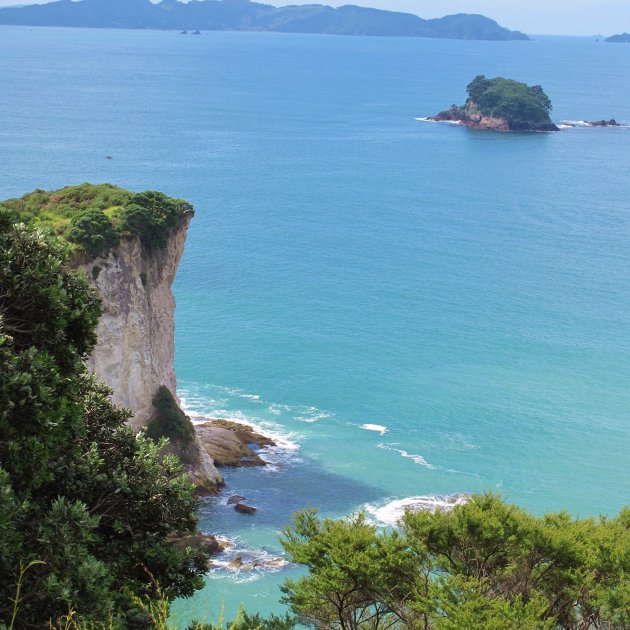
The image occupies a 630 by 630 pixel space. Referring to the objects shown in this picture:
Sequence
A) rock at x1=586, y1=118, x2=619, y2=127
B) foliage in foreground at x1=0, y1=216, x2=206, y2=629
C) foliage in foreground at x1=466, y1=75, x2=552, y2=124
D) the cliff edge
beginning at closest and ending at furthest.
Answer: foliage in foreground at x1=0, y1=216, x2=206, y2=629, the cliff edge, foliage in foreground at x1=466, y1=75, x2=552, y2=124, rock at x1=586, y1=118, x2=619, y2=127

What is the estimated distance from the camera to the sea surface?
4828 centimetres

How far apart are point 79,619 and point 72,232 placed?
1098 inches

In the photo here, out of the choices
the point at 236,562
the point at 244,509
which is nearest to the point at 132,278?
the point at 244,509

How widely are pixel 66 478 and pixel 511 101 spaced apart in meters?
156

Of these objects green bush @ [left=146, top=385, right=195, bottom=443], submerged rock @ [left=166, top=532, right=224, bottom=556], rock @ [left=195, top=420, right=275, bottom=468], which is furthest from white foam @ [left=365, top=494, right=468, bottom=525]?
green bush @ [left=146, top=385, right=195, bottom=443]

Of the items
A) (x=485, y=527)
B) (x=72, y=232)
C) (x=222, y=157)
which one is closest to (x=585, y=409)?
(x=72, y=232)

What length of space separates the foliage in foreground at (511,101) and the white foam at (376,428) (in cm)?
11861

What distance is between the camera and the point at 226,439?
162ft

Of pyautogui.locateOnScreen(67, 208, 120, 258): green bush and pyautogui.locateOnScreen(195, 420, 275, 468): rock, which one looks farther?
pyautogui.locateOnScreen(195, 420, 275, 468): rock

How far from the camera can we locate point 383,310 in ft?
237

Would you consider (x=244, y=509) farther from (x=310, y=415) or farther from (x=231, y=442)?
(x=310, y=415)

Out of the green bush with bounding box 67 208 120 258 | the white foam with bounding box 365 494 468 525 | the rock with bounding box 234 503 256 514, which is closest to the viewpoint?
the green bush with bounding box 67 208 120 258

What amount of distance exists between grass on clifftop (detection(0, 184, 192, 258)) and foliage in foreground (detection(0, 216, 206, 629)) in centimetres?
2300

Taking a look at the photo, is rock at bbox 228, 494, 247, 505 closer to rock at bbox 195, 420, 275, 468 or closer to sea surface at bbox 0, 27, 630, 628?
sea surface at bbox 0, 27, 630, 628
